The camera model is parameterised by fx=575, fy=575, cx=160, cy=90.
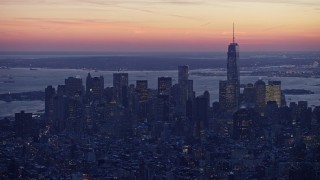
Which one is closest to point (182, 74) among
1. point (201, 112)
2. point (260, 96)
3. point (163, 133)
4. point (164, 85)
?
point (164, 85)

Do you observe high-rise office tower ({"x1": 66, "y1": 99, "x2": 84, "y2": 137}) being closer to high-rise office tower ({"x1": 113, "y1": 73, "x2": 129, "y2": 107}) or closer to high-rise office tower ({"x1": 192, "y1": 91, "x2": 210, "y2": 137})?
high-rise office tower ({"x1": 113, "y1": 73, "x2": 129, "y2": 107})

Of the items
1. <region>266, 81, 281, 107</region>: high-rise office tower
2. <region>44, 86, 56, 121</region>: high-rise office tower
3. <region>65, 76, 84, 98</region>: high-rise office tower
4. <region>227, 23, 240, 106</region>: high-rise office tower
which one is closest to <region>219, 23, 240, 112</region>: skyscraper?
<region>227, 23, 240, 106</region>: high-rise office tower

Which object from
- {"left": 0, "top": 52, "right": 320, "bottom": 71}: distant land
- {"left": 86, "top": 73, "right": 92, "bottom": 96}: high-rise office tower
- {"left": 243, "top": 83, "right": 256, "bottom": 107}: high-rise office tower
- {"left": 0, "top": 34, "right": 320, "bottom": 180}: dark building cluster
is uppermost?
{"left": 0, "top": 52, "right": 320, "bottom": 71}: distant land

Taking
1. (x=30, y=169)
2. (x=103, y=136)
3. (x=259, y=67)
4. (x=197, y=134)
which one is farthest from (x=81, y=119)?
(x=30, y=169)

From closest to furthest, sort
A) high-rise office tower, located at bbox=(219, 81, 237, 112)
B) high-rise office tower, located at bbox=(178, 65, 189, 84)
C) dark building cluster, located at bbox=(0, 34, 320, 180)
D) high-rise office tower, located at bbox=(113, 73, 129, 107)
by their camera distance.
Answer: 1. dark building cluster, located at bbox=(0, 34, 320, 180)
2. high-rise office tower, located at bbox=(219, 81, 237, 112)
3. high-rise office tower, located at bbox=(113, 73, 129, 107)
4. high-rise office tower, located at bbox=(178, 65, 189, 84)

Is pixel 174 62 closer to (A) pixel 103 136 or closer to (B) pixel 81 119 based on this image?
(B) pixel 81 119

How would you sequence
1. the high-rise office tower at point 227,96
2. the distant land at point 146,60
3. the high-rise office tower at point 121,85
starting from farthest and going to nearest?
the high-rise office tower at point 121,85
the high-rise office tower at point 227,96
the distant land at point 146,60

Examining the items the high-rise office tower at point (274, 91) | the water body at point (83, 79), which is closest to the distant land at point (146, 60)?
the water body at point (83, 79)

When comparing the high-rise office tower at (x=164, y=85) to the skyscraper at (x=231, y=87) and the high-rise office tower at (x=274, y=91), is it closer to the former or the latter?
the skyscraper at (x=231, y=87)
